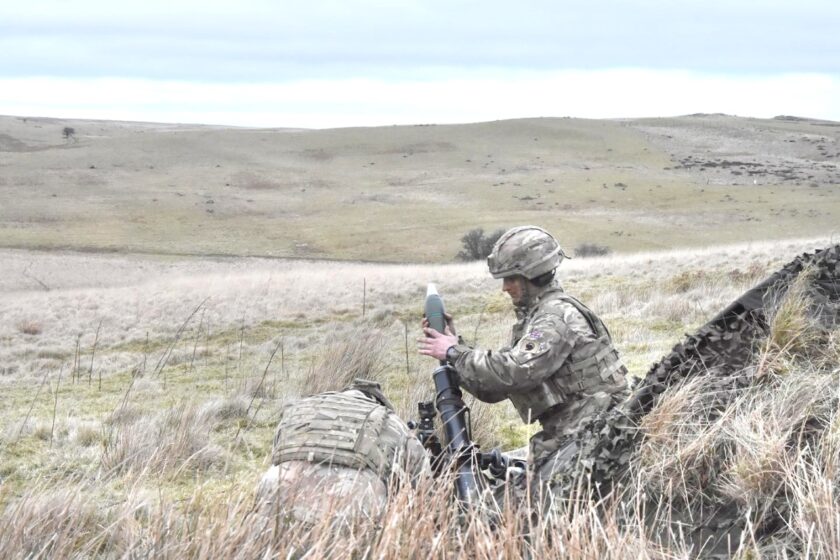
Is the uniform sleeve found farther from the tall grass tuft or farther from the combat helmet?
the tall grass tuft

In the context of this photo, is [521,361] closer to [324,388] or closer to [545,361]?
[545,361]

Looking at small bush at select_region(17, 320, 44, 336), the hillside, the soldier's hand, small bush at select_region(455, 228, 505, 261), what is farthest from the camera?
the hillside

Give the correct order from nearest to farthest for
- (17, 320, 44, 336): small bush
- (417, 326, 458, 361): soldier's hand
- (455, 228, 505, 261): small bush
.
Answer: (417, 326, 458, 361): soldier's hand, (17, 320, 44, 336): small bush, (455, 228, 505, 261): small bush

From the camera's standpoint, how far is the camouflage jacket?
444 centimetres

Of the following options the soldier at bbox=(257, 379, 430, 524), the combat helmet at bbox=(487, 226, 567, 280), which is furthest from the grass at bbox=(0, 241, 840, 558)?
the combat helmet at bbox=(487, 226, 567, 280)

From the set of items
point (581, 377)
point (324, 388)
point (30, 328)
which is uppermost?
point (581, 377)

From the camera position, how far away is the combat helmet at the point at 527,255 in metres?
4.81

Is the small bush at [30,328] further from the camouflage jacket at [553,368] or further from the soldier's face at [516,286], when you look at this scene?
the camouflage jacket at [553,368]

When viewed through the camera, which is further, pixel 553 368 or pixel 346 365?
pixel 346 365

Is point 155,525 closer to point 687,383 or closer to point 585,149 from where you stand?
point 687,383

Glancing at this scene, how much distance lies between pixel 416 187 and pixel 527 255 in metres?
59.5

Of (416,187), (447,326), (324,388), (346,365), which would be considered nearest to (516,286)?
(447,326)

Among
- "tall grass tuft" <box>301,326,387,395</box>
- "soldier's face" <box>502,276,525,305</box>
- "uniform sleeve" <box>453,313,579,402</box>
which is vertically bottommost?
"tall grass tuft" <box>301,326,387,395</box>

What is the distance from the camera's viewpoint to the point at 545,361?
176 inches
